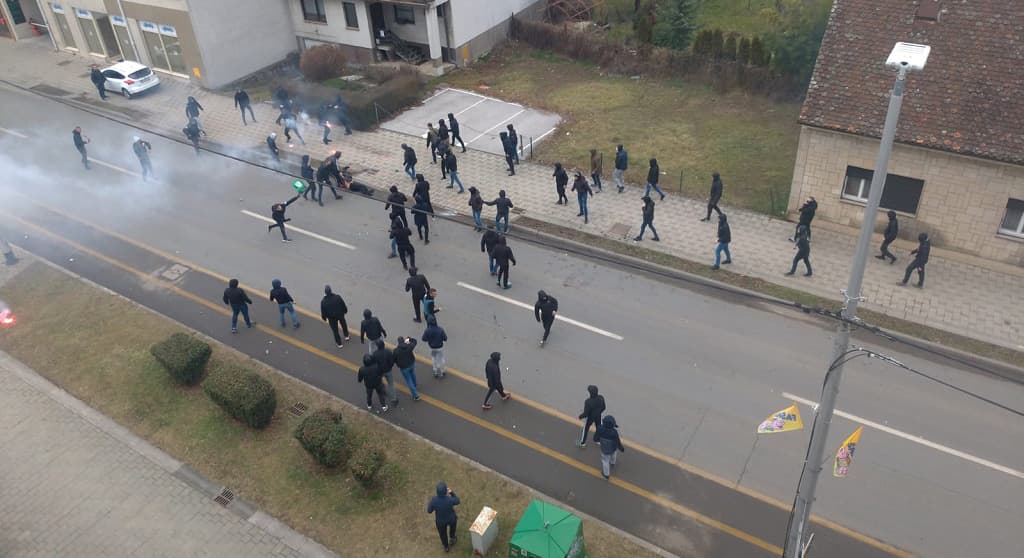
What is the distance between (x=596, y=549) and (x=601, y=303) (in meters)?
6.80

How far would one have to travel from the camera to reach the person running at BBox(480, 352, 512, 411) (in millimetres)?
13383

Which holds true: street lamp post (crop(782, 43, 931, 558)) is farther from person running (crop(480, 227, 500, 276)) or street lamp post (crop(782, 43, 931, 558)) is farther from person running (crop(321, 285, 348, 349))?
person running (crop(321, 285, 348, 349))

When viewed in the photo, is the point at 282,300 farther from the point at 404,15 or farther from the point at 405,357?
the point at 404,15

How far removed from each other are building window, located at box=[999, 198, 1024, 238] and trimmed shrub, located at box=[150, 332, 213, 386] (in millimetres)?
17978

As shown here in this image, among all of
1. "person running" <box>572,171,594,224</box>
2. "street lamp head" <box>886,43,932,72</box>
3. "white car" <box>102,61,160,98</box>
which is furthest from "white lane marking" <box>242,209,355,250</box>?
"street lamp head" <box>886,43,932,72</box>

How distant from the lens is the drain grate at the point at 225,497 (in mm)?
12375

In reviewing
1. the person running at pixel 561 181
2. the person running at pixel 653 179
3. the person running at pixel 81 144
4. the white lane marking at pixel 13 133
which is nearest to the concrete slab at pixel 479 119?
the person running at pixel 561 181

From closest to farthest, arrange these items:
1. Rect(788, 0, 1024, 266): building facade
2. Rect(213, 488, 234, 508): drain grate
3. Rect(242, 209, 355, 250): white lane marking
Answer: Rect(213, 488, 234, 508): drain grate
Rect(788, 0, 1024, 266): building facade
Rect(242, 209, 355, 250): white lane marking

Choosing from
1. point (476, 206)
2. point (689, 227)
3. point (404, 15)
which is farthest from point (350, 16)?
point (689, 227)

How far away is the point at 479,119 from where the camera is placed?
2736 cm

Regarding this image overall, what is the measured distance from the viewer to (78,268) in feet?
62.8

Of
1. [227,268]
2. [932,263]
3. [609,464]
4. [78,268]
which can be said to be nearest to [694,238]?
[932,263]

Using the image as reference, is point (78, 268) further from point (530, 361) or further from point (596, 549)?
point (596, 549)

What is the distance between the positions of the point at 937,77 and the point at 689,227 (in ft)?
22.2
